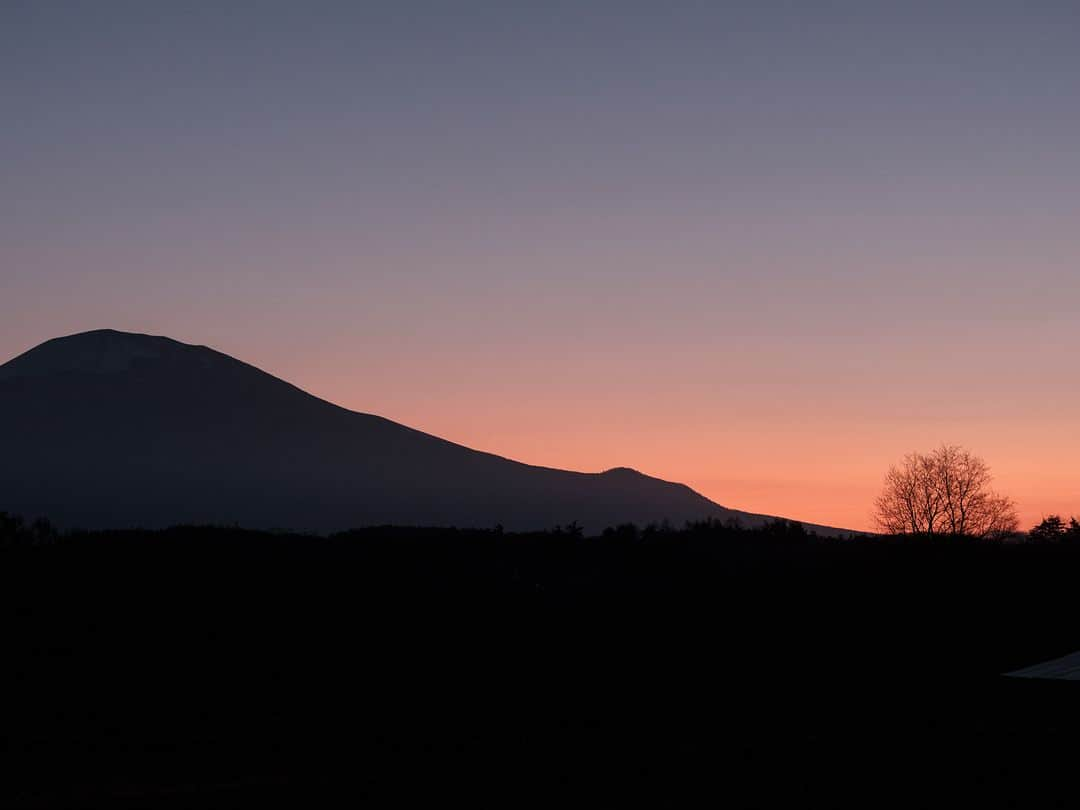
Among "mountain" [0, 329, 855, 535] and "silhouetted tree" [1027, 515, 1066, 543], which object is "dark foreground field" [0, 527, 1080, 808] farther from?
"mountain" [0, 329, 855, 535]

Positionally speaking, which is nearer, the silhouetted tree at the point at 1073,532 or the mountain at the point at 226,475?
the silhouetted tree at the point at 1073,532

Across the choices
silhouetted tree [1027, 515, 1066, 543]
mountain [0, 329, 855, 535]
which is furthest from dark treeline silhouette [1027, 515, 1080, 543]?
mountain [0, 329, 855, 535]

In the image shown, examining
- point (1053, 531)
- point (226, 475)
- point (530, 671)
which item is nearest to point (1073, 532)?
point (1053, 531)

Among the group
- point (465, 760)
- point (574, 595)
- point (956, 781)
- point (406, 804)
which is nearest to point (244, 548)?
point (574, 595)

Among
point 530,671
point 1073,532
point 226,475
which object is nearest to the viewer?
point 530,671

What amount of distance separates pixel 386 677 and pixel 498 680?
2407 millimetres

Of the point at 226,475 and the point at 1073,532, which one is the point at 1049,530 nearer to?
the point at 1073,532

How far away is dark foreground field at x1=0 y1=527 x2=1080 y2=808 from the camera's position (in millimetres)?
17609

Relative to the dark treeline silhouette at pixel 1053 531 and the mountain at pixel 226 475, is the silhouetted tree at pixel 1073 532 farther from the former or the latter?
the mountain at pixel 226 475

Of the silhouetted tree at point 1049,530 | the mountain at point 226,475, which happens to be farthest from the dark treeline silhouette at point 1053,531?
the mountain at point 226,475

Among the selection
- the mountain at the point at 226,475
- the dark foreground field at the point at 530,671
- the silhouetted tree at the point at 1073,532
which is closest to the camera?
the dark foreground field at the point at 530,671

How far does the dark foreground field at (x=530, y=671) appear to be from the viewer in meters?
17.6

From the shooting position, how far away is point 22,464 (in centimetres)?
16225

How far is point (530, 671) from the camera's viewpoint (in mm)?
26469
